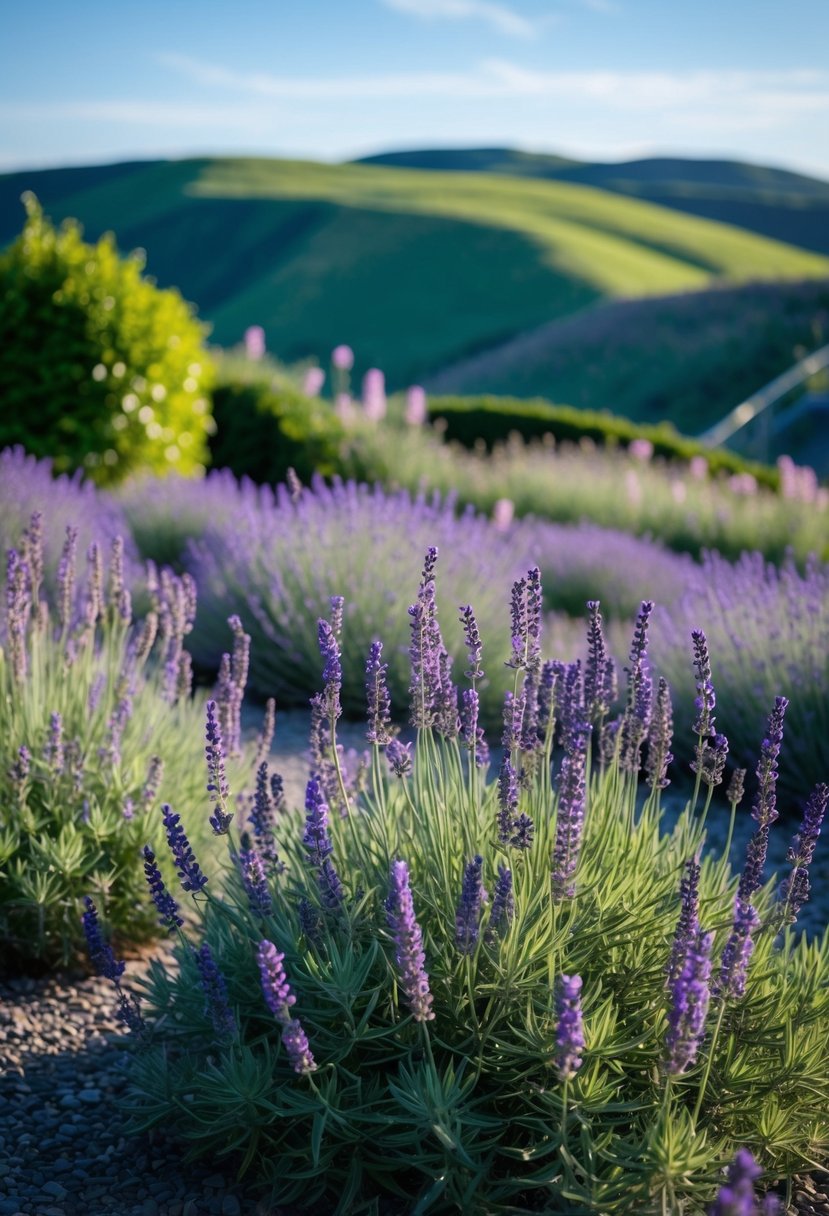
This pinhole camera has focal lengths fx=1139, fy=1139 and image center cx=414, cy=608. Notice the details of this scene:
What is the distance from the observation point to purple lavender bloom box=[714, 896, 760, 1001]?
1.88 meters

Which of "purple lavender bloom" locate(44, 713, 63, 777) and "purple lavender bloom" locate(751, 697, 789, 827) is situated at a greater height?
"purple lavender bloom" locate(751, 697, 789, 827)

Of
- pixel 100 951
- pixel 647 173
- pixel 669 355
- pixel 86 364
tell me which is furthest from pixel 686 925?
pixel 647 173

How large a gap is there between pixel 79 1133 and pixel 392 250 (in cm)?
4949

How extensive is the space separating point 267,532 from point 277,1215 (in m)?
4.16

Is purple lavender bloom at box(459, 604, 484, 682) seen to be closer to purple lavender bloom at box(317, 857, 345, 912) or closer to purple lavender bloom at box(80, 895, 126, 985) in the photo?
purple lavender bloom at box(317, 857, 345, 912)

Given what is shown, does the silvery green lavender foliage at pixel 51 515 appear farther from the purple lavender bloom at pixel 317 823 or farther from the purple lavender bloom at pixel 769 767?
the purple lavender bloom at pixel 769 767

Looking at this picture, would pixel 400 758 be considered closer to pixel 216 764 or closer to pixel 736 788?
pixel 216 764

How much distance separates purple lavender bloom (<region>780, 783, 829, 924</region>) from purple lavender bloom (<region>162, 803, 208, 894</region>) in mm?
1100

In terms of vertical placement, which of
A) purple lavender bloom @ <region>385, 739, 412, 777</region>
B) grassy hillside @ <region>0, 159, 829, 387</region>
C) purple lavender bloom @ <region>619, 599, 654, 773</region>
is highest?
grassy hillside @ <region>0, 159, 829, 387</region>

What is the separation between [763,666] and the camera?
4.91 meters

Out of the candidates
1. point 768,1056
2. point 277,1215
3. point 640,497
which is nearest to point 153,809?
point 277,1215

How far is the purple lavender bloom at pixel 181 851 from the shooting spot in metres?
2.04

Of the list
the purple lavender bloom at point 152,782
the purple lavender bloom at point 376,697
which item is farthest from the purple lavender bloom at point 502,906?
the purple lavender bloom at point 152,782

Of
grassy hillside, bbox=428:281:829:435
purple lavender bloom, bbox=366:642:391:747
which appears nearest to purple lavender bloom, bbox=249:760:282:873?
purple lavender bloom, bbox=366:642:391:747
